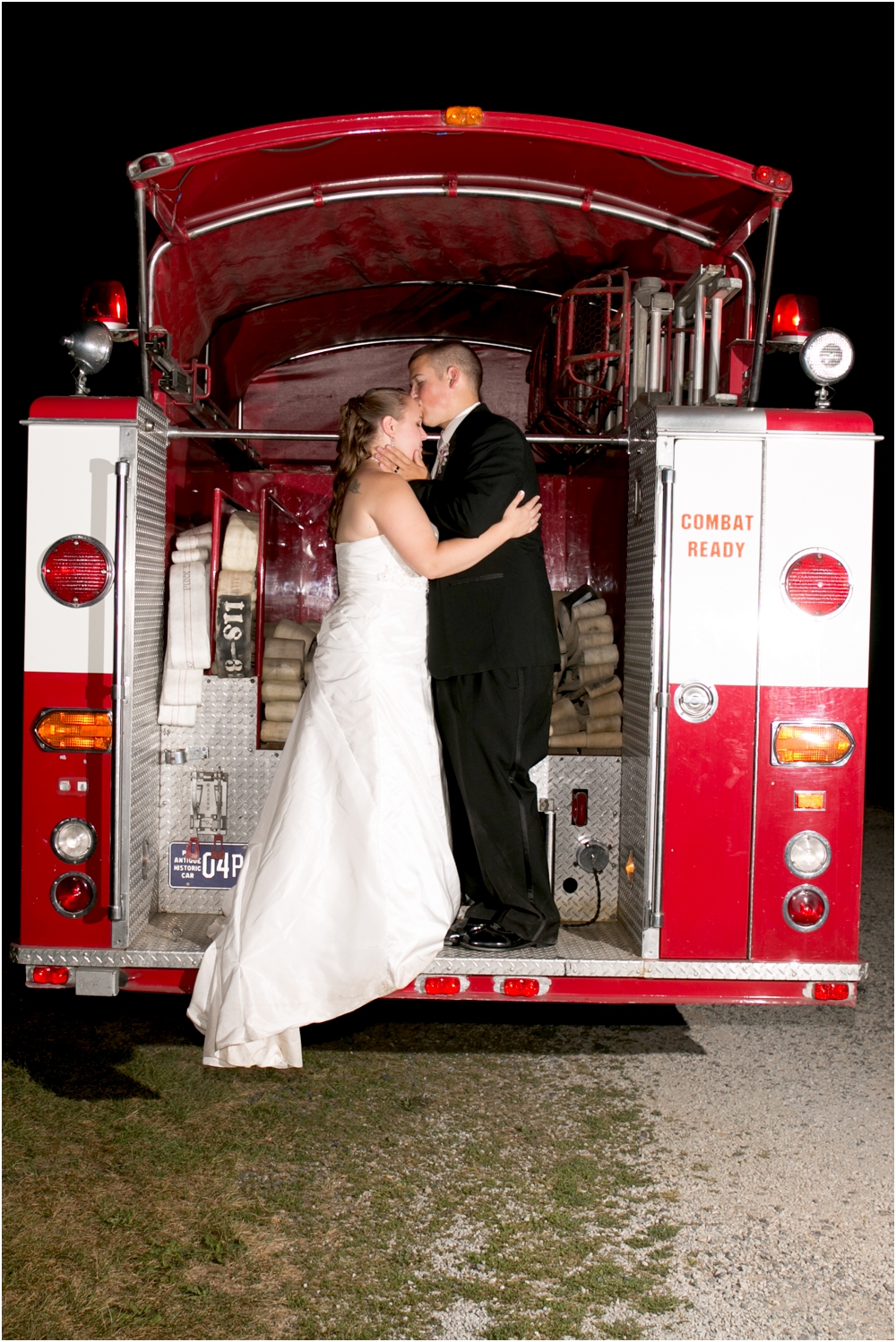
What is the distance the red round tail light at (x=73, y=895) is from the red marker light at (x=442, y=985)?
45.6 inches

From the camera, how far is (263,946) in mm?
3328

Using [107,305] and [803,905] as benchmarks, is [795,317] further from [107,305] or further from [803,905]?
[107,305]

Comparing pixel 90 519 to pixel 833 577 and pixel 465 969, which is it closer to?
pixel 465 969

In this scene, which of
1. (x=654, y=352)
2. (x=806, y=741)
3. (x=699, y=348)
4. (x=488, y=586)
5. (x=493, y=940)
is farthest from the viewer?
(x=654, y=352)

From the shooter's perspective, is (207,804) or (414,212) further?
(414,212)

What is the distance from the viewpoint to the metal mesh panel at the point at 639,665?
11.7 feet

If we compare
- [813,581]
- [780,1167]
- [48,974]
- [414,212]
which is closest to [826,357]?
[813,581]

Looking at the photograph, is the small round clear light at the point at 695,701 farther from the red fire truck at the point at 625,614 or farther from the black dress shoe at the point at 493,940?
the black dress shoe at the point at 493,940

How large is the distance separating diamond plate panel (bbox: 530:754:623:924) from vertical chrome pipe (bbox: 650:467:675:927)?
2.11 ft

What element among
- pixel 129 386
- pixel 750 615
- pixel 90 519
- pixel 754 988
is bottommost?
pixel 754 988

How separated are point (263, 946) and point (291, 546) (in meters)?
3.10

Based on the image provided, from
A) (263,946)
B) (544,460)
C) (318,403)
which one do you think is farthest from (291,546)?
(263,946)

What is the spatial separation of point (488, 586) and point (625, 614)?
54cm

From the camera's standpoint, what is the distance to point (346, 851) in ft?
11.4
